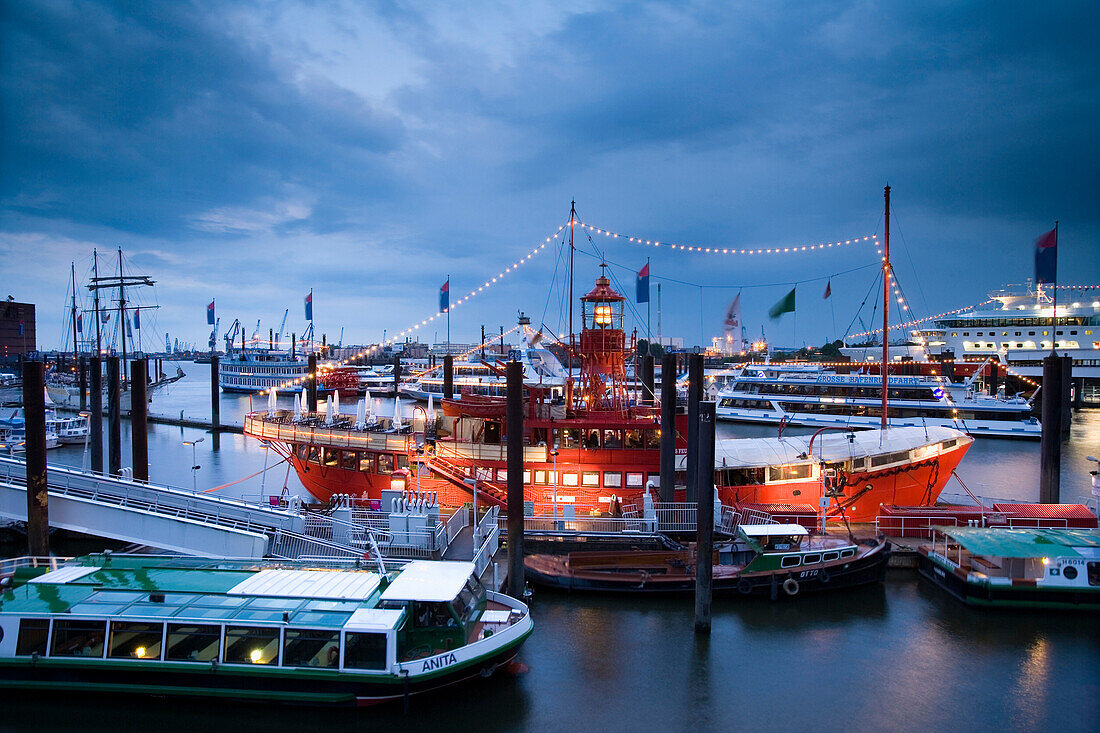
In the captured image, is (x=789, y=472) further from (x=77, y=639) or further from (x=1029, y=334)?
(x=1029, y=334)

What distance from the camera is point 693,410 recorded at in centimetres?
2275

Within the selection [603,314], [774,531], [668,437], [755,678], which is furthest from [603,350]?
[755,678]

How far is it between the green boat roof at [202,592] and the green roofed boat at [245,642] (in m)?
0.04

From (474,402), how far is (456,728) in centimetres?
1577

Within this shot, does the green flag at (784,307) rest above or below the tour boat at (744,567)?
above

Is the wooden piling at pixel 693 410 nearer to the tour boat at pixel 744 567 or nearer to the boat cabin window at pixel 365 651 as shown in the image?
the tour boat at pixel 744 567

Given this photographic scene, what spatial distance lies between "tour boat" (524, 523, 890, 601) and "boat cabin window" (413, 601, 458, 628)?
6956 millimetres

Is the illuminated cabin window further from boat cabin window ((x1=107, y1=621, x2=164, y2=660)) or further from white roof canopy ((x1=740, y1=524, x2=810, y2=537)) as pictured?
boat cabin window ((x1=107, y1=621, x2=164, y2=660))

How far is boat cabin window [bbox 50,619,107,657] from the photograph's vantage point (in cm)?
1320

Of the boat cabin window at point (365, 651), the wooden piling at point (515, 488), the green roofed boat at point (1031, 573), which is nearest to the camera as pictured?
the boat cabin window at point (365, 651)

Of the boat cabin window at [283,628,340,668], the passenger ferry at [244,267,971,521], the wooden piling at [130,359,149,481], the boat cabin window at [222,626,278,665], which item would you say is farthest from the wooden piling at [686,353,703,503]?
the wooden piling at [130,359,149,481]

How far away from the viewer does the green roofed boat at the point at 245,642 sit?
12.9m

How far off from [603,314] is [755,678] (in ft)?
58.1

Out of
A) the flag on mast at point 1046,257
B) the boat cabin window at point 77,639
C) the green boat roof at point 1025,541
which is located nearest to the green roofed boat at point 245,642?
the boat cabin window at point 77,639
